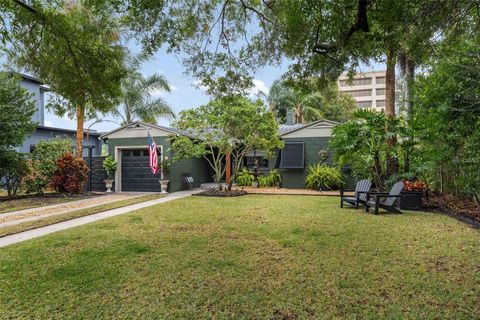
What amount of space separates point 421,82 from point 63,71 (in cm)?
867

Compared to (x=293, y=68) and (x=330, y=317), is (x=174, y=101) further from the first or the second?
Answer: (x=330, y=317)

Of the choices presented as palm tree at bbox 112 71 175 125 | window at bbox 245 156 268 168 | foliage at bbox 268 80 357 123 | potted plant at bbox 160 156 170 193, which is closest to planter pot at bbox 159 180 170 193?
potted plant at bbox 160 156 170 193

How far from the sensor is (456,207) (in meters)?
8.31

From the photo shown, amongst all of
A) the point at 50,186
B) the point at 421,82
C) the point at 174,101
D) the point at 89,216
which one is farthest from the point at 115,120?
the point at 421,82

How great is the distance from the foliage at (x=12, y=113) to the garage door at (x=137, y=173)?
4501 mm

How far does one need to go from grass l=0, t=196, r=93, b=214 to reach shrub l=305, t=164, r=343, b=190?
1009 cm

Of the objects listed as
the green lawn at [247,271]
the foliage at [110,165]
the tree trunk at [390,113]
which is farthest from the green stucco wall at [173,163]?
the tree trunk at [390,113]

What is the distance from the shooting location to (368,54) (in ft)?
18.5

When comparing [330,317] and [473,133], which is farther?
[473,133]

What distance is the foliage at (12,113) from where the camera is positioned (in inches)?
450

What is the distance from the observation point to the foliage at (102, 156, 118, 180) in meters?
15.3

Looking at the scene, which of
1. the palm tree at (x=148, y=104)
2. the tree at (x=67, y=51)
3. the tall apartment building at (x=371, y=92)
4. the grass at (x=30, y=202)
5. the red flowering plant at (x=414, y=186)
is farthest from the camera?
the tall apartment building at (x=371, y=92)

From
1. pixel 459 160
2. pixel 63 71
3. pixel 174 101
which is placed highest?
A: pixel 174 101

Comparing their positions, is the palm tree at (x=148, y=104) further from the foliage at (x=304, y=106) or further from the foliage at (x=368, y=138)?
the foliage at (x=368, y=138)
